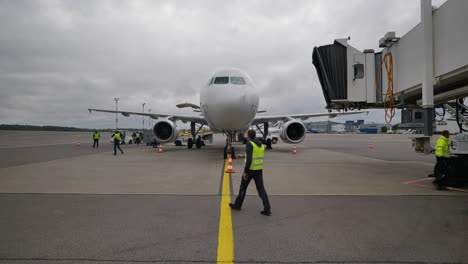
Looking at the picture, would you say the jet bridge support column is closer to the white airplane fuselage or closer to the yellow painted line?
the yellow painted line

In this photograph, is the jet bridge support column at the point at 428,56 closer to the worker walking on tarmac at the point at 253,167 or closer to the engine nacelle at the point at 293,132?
the worker walking on tarmac at the point at 253,167

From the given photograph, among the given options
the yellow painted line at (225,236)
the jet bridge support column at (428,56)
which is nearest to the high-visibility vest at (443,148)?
the jet bridge support column at (428,56)

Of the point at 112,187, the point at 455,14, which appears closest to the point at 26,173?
the point at 112,187

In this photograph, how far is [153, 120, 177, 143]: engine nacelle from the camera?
48.9 ft

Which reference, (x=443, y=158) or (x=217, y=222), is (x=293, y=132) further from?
(x=217, y=222)

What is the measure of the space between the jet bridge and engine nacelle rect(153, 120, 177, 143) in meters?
8.89

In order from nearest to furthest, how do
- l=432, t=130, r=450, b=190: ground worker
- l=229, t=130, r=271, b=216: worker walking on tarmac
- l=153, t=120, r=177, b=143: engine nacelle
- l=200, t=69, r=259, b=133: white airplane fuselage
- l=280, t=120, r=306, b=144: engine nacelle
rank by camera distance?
1. l=229, t=130, r=271, b=216: worker walking on tarmac
2. l=432, t=130, r=450, b=190: ground worker
3. l=200, t=69, r=259, b=133: white airplane fuselage
4. l=153, t=120, r=177, b=143: engine nacelle
5. l=280, t=120, r=306, b=144: engine nacelle

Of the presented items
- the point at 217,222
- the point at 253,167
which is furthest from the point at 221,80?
the point at 217,222

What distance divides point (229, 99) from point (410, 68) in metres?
5.57

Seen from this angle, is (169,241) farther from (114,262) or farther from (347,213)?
(347,213)

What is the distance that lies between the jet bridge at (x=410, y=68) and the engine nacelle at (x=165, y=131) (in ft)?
29.2

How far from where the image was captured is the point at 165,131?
49.7 feet

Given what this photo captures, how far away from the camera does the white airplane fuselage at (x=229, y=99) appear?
386 inches

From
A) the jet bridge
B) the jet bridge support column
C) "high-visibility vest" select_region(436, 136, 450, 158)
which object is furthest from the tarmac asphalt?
the jet bridge
